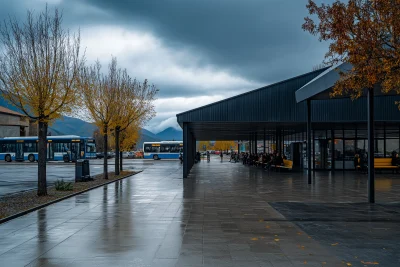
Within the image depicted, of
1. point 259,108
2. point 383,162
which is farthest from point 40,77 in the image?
point 383,162

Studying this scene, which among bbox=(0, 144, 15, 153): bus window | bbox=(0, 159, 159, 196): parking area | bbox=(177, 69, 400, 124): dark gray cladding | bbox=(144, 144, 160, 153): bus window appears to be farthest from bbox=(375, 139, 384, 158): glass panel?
bbox=(0, 144, 15, 153): bus window

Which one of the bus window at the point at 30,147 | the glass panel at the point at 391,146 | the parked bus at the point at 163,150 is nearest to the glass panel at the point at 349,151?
the glass panel at the point at 391,146

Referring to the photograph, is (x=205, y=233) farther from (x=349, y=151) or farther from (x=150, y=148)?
(x=150, y=148)

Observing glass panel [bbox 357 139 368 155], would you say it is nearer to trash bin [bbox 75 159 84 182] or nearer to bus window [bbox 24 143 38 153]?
trash bin [bbox 75 159 84 182]

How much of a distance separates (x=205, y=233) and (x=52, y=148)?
47153mm

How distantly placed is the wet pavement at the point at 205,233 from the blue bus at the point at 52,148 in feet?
124

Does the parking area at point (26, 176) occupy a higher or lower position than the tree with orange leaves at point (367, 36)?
lower

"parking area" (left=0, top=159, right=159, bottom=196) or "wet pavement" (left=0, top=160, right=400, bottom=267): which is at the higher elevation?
"wet pavement" (left=0, top=160, right=400, bottom=267)

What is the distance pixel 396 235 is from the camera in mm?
8805

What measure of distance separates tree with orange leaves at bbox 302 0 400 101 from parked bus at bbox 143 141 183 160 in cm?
5458

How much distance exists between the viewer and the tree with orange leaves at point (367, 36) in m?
10.3

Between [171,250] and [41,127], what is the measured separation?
9.88 meters

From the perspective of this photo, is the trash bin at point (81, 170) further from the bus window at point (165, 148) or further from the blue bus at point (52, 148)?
the bus window at point (165, 148)

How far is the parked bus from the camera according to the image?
65562 mm
